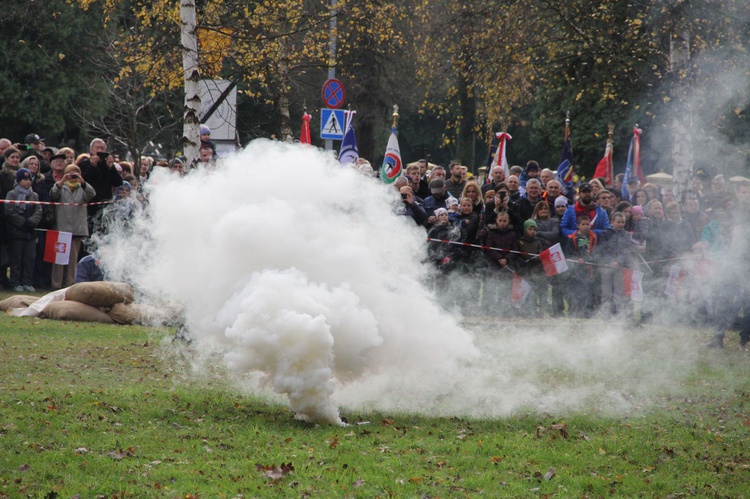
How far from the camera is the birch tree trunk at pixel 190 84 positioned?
50.8ft

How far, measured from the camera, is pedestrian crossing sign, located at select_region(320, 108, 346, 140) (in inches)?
869

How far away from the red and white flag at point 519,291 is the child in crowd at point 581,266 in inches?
30.2

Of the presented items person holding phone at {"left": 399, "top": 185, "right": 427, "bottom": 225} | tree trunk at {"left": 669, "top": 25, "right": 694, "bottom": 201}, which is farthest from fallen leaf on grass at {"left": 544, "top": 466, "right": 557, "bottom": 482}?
tree trunk at {"left": 669, "top": 25, "right": 694, "bottom": 201}

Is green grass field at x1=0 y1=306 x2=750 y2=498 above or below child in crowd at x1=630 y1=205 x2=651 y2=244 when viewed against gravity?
below

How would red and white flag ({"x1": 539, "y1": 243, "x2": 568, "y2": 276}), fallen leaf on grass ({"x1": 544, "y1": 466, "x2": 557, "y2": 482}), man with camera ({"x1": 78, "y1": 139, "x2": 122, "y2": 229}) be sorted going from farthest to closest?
man with camera ({"x1": 78, "y1": 139, "x2": 122, "y2": 229})
red and white flag ({"x1": 539, "y1": 243, "x2": 568, "y2": 276})
fallen leaf on grass ({"x1": 544, "y1": 466, "x2": 557, "y2": 482})

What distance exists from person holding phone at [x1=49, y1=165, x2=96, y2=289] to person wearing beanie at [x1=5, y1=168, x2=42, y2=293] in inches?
15.8

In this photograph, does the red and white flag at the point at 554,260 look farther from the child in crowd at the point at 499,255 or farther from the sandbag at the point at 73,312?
the sandbag at the point at 73,312

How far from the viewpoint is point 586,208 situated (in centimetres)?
1811

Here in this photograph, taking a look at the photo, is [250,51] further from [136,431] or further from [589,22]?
[136,431]

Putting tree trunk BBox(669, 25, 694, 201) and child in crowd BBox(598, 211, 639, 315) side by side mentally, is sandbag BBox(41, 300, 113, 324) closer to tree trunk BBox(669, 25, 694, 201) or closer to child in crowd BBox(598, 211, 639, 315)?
child in crowd BBox(598, 211, 639, 315)

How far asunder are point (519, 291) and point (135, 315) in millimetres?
6747

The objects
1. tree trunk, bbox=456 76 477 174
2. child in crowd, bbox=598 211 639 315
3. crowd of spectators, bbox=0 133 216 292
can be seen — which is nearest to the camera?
child in crowd, bbox=598 211 639 315

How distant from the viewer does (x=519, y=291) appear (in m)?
17.6

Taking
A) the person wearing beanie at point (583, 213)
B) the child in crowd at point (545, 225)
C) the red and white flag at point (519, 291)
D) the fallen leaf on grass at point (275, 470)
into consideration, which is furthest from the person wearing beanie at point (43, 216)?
the fallen leaf on grass at point (275, 470)
